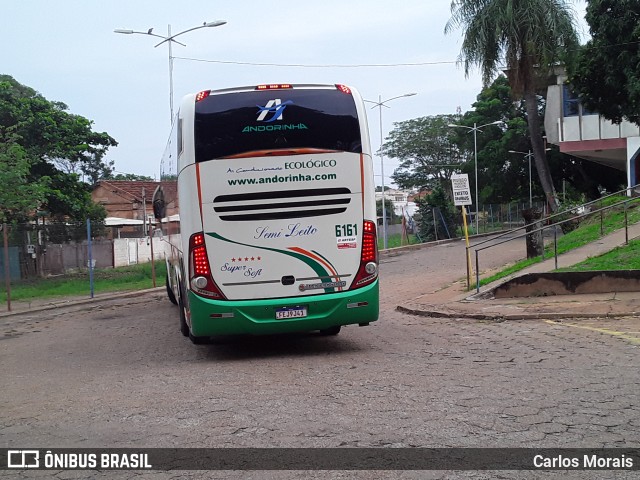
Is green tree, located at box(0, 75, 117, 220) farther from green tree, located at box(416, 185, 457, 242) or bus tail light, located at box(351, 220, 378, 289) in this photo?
bus tail light, located at box(351, 220, 378, 289)

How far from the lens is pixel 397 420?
6.14 metres

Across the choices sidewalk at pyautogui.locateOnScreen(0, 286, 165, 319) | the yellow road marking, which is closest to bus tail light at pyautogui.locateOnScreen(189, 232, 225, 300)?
the yellow road marking

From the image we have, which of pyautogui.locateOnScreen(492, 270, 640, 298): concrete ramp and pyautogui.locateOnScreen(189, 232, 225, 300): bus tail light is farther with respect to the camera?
pyautogui.locateOnScreen(492, 270, 640, 298): concrete ramp

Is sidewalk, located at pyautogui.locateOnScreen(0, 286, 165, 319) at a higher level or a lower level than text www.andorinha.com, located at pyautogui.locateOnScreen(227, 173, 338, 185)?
lower

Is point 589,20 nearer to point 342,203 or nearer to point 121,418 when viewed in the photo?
point 342,203

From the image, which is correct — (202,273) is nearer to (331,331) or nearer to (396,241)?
(331,331)

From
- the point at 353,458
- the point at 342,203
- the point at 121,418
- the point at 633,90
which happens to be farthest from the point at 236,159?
the point at 633,90

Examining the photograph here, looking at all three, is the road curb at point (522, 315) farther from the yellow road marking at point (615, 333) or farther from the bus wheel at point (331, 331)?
the bus wheel at point (331, 331)

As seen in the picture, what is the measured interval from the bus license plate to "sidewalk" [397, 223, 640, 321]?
477 cm

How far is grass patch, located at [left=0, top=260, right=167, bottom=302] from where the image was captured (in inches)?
841

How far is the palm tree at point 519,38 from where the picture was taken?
3062cm

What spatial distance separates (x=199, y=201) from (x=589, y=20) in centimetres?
1736

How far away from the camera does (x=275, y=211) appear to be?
31.3 ft

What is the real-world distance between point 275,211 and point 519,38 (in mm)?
24902
